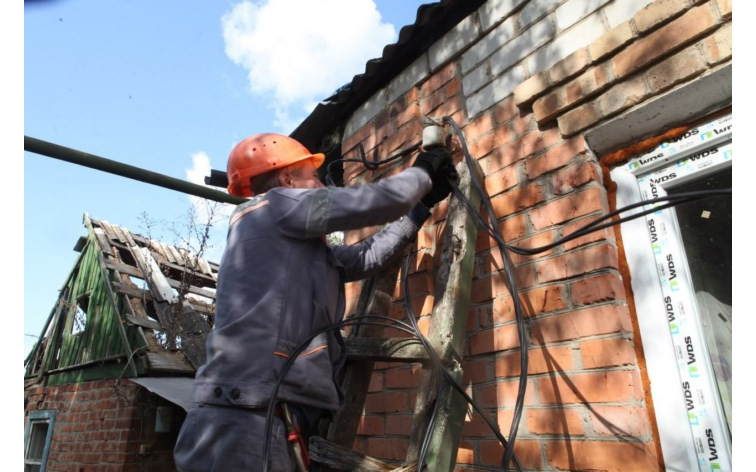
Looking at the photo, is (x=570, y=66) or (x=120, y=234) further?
(x=120, y=234)

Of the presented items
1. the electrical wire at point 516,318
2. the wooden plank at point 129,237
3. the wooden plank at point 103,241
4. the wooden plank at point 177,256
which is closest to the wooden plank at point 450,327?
the electrical wire at point 516,318

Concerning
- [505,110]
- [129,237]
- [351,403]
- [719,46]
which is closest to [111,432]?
[129,237]

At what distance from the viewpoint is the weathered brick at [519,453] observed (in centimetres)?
164

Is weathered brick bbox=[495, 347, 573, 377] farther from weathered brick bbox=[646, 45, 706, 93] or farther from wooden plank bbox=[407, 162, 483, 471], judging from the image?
weathered brick bbox=[646, 45, 706, 93]

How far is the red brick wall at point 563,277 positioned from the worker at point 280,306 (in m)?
0.33

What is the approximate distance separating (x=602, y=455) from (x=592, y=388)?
194 millimetres

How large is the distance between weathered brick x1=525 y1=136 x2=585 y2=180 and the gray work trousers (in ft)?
4.26

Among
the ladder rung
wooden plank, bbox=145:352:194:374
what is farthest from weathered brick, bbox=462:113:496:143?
wooden plank, bbox=145:352:194:374

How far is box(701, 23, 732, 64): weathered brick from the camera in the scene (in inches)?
55.4

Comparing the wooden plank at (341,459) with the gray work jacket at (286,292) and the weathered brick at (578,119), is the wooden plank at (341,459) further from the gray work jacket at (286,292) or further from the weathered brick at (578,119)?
the weathered brick at (578,119)

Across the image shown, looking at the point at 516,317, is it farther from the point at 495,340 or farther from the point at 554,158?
the point at 554,158

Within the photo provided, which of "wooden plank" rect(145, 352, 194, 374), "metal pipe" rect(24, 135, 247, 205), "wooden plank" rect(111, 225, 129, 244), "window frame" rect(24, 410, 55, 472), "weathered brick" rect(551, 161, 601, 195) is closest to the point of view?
"weathered brick" rect(551, 161, 601, 195)

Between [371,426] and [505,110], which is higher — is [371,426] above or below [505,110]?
below

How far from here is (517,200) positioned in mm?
1948
